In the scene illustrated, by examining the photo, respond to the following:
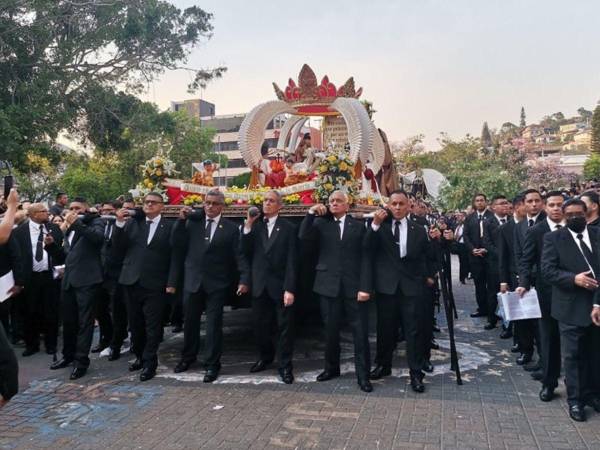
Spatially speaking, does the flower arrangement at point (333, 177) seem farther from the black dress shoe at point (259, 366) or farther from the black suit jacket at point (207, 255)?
the black dress shoe at point (259, 366)

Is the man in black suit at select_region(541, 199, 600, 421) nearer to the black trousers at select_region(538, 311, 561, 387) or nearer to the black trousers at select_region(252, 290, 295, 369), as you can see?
the black trousers at select_region(538, 311, 561, 387)

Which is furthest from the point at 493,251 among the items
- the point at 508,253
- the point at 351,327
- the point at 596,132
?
the point at 596,132

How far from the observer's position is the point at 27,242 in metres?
7.39

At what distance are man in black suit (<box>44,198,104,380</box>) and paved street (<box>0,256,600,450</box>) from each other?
306mm

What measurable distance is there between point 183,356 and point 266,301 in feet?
4.04

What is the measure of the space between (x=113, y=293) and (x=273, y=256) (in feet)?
8.32

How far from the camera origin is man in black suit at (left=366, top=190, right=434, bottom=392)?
5.61m

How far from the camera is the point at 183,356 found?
6.38 metres

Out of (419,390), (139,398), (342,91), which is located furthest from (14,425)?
(342,91)

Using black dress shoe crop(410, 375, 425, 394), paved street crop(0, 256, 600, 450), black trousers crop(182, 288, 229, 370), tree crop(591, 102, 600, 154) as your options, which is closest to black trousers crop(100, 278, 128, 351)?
paved street crop(0, 256, 600, 450)

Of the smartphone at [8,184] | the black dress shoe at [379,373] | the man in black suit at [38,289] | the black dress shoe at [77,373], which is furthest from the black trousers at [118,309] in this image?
the black dress shoe at [379,373]

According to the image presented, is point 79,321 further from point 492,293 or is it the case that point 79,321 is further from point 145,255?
point 492,293

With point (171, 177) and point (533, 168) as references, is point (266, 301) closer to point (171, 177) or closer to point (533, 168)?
point (171, 177)

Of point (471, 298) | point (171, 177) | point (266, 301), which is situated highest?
point (171, 177)
